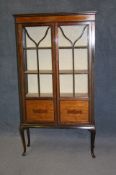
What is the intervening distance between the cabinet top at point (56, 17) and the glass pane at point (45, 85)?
2.04ft

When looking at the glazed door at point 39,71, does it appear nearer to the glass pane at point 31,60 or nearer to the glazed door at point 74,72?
the glass pane at point 31,60

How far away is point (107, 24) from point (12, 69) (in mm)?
1291

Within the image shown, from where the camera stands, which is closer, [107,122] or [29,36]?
[29,36]

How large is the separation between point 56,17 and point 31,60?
0.58 meters

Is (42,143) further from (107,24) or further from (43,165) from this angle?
(107,24)

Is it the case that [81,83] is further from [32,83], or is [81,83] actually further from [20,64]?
[20,64]

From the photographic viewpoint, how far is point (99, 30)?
3186 millimetres

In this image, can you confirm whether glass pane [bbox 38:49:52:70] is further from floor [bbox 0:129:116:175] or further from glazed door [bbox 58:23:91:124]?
floor [bbox 0:129:116:175]

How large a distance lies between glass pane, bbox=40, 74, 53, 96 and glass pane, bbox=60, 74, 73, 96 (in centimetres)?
13

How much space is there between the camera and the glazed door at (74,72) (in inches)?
114

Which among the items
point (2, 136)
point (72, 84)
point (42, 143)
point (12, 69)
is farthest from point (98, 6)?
→ point (2, 136)

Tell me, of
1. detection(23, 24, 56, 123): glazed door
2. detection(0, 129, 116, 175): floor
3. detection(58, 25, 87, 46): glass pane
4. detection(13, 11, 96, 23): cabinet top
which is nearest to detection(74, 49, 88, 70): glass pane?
detection(58, 25, 87, 46): glass pane

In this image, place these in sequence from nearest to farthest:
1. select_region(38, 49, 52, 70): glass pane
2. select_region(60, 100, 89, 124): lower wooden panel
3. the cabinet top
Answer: the cabinet top
select_region(60, 100, 89, 124): lower wooden panel
select_region(38, 49, 52, 70): glass pane

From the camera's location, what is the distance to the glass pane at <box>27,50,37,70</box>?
3035 millimetres
